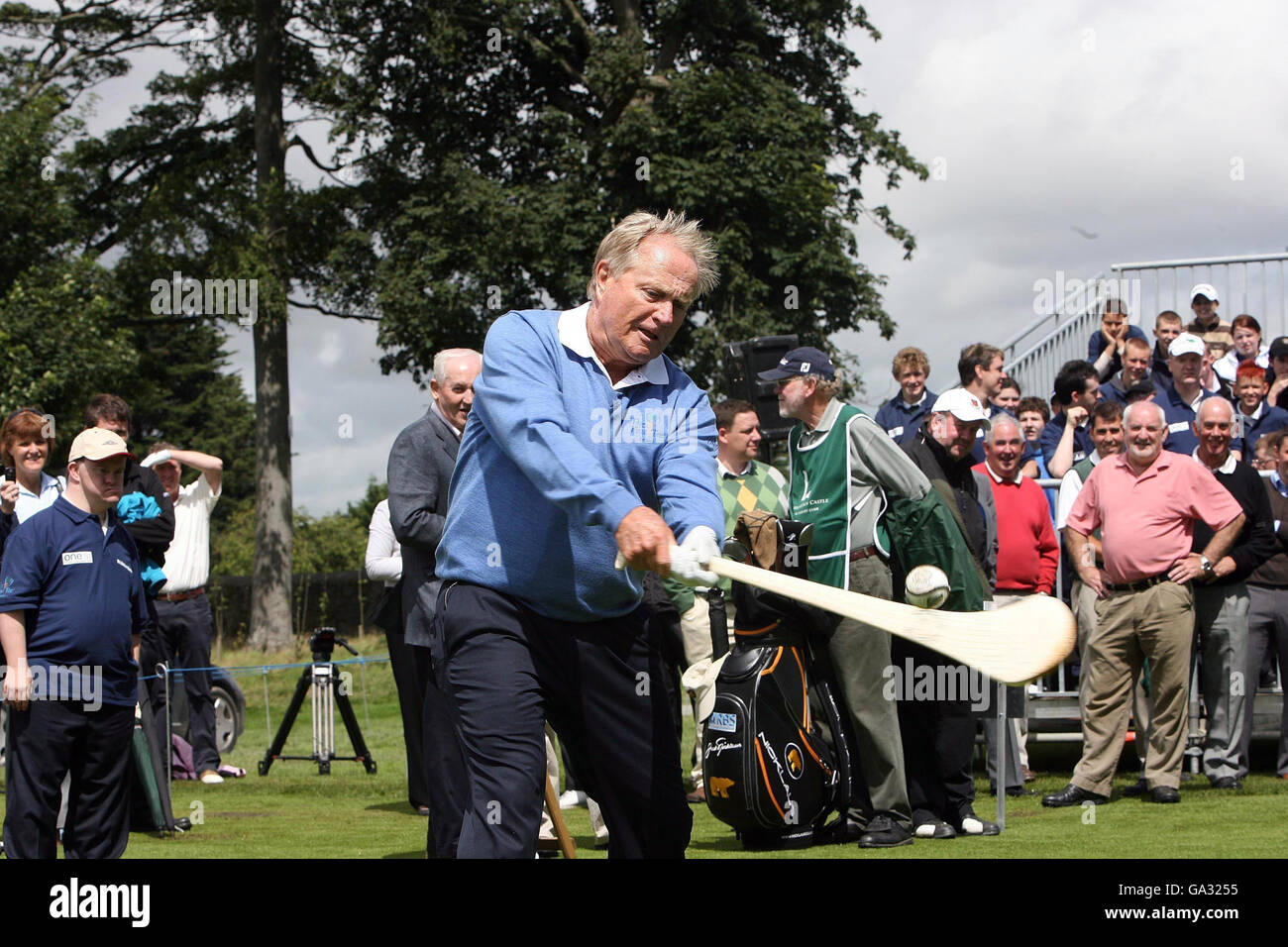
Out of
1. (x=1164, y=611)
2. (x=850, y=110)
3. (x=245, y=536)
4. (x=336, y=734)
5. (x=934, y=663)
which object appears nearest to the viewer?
(x=934, y=663)

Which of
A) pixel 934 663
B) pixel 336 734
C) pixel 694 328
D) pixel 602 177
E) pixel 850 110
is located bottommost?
pixel 336 734

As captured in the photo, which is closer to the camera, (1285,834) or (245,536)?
(1285,834)

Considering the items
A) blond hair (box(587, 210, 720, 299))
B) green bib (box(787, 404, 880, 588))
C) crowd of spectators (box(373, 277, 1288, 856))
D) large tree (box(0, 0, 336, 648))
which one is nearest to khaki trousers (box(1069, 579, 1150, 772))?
crowd of spectators (box(373, 277, 1288, 856))

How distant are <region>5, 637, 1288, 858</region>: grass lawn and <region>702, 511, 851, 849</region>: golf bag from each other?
22 cm

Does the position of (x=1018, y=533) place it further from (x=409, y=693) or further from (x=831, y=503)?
(x=409, y=693)

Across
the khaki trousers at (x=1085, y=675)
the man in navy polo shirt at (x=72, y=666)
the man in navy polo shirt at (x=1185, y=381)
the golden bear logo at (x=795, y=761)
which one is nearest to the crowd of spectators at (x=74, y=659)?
the man in navy polo shirt at (x=72, y=666)

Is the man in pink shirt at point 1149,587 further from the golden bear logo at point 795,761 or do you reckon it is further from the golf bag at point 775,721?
the golden bear logo at point 795,761

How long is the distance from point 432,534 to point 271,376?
23.2m

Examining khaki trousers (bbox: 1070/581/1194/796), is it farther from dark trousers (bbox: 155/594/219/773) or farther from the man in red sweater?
dark trousers (bbox: 155/594/219/773)

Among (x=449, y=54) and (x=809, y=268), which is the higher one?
(x=449, y=54)
